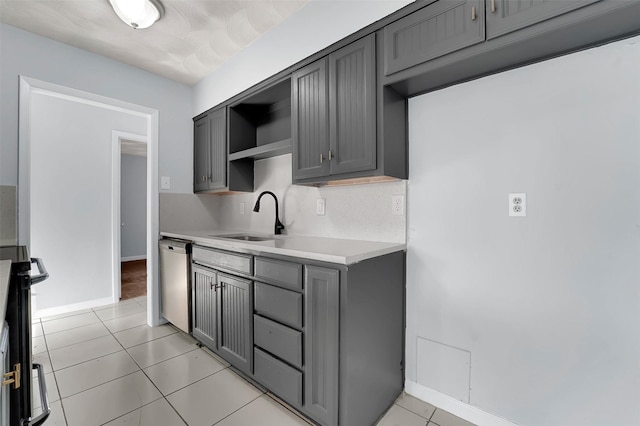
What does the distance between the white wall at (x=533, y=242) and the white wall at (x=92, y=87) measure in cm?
240

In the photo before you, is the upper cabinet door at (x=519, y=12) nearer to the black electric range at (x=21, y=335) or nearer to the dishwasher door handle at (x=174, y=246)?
the black electric range at (x=21, y=335)

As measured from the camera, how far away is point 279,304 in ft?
5.07

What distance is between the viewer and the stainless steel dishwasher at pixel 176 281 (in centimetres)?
236

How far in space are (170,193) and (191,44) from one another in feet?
4.63

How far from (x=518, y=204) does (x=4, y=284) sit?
2.05m

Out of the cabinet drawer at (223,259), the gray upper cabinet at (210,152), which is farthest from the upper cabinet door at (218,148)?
the cabinet drawer at (223,259)

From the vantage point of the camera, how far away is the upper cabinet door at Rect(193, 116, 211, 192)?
2.86 metres

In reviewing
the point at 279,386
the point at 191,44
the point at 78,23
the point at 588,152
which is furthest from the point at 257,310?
the point at 78,23

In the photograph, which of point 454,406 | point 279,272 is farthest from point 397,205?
point 454,406

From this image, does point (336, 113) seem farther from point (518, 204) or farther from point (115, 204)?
point (115, 204)

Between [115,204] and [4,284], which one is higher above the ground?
[115,204]

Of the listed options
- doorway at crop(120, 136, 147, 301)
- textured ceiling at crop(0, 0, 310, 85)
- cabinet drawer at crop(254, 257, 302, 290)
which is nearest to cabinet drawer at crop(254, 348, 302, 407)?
cabinet drawer at crop(254, 257, 302, 290)

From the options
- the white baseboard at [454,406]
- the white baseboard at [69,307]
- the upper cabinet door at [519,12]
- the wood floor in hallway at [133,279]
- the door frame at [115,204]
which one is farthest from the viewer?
the wood floor in hallway at [133,279]

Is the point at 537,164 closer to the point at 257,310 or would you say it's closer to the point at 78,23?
the point at 257,310
